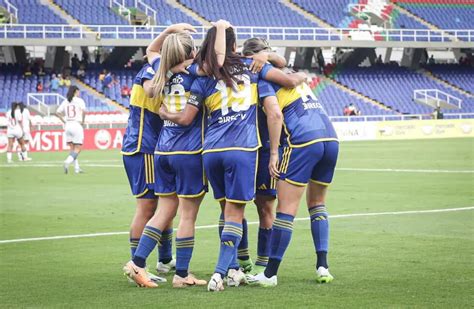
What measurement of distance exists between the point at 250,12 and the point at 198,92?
5375 centimetres

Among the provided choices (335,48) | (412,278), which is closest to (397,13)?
(335,48)

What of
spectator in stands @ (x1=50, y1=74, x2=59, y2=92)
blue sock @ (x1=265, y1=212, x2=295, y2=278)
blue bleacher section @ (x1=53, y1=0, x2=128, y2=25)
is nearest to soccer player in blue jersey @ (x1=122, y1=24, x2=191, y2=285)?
blue sock @ (x1=265, y1=212, x2=295, y2=278)

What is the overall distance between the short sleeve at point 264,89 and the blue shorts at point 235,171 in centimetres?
52

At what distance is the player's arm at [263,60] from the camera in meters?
9.07

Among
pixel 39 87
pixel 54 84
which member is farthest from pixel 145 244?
pixel 54 84

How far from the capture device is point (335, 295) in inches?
332

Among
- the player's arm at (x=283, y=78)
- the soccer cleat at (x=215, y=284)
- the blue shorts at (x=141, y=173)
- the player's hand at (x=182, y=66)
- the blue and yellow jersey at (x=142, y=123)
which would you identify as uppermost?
the player's hand at (x=182, y=66)

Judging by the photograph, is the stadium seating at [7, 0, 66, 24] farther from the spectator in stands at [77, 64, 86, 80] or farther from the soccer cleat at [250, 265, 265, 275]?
the soccer cleat at [250, 265, 265, 275]

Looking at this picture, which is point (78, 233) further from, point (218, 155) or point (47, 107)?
point (47, 107)

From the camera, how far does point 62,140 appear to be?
42969 mm

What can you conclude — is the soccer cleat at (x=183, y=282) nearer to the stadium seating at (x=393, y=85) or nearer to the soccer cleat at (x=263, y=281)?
the soccer cleat at (x=263, y=281)

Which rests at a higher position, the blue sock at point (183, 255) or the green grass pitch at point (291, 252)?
the blue sock at point (183, 255)

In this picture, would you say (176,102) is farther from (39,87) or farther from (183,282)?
(39,87)

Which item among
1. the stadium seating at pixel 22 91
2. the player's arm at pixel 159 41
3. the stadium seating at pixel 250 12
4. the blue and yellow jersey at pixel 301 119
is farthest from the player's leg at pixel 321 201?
the stadium seating at pixel 250 12
